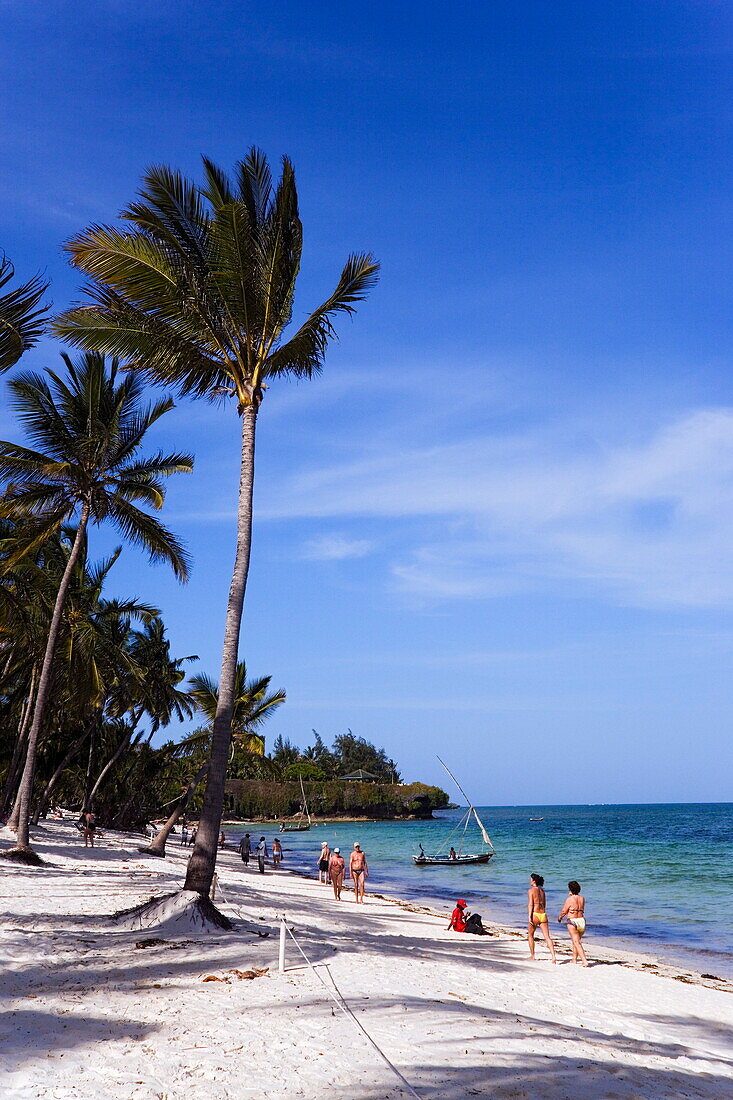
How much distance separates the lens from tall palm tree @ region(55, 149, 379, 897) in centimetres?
1237

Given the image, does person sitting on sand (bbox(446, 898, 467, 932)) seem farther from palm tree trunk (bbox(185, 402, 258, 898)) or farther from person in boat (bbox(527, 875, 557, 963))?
palm tree trunk (bbox(185, 402, 258, 898))

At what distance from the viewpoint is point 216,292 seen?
41.9 ft

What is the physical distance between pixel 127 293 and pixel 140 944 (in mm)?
9697

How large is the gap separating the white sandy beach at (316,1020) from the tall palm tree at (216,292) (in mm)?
3770

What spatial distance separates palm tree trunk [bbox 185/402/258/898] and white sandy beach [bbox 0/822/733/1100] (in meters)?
0.98

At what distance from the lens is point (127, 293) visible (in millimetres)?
12867

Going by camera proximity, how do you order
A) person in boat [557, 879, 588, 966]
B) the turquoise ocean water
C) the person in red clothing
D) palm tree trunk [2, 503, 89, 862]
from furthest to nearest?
1. the turquoise ocean water
2. palm tree trunk [2, 503, 89, 862]
3. the person in red clothing
4. person in boat [557, 879, 588, 966]

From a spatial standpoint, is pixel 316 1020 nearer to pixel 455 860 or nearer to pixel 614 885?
pixel 614 885

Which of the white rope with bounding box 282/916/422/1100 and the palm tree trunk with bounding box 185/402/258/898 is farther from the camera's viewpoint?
the palm tree trunk with bounding box 185/402/258/898

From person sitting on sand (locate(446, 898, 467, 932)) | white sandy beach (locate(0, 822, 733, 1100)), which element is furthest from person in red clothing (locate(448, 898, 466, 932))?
white sandy beach (locate(0, 822, 733, 1100))

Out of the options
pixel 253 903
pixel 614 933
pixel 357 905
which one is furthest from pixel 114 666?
pixel 614 933

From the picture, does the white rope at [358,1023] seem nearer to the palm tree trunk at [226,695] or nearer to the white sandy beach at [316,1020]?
the white sandy beach at [316,1020]

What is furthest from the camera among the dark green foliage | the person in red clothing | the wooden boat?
the dark green foliage

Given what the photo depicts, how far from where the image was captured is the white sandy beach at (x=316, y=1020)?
18.9 feet
